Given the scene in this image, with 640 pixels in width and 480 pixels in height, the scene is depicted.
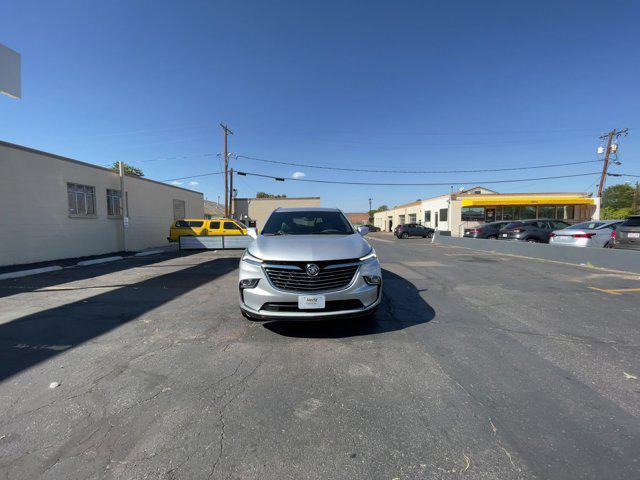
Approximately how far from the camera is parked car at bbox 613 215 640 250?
348 inches

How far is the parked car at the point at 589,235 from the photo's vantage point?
11.0 metres

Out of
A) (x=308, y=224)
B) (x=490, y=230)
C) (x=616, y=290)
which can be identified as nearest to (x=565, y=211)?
(x=490, y=230)

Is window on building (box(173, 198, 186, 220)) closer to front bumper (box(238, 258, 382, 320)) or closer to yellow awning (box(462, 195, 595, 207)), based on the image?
front bumper (box(238, 258, 382, 320))

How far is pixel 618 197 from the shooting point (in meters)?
92.8

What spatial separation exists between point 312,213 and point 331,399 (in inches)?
141

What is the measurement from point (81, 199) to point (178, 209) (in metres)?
9.17

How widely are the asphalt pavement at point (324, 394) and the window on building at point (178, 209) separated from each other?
62.5 ft

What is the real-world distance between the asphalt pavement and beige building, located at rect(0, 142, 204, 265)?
346 inches

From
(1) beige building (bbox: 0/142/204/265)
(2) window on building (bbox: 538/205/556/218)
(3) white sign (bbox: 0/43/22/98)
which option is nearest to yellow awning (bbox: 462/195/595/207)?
(2) window on building (bbox: 538/205/556/218)

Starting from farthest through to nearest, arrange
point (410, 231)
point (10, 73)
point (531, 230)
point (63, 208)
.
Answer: point (410, 231) < point (531, 230) < point (63, 208) < point (10, 73)

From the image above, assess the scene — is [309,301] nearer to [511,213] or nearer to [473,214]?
[473,214]

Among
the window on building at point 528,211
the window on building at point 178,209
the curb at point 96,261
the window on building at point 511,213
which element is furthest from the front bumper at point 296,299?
the window on building at point 528,211

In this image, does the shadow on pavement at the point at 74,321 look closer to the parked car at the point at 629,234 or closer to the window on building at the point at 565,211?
the parked car at the point at 629,234

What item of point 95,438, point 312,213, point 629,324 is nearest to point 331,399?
point 95,438
